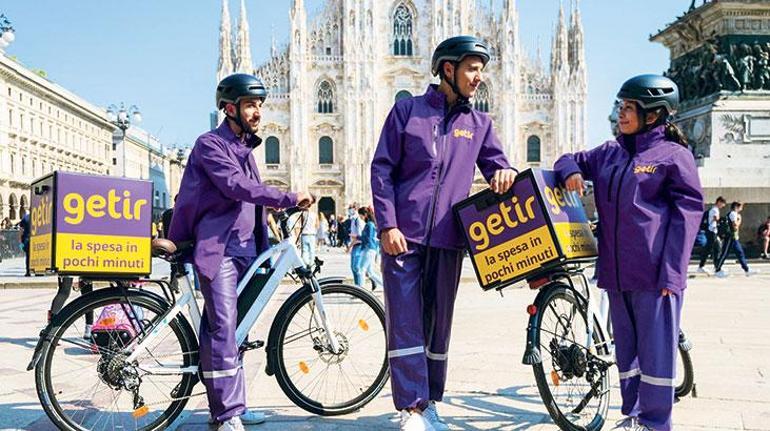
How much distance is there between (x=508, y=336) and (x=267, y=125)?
4130 cm

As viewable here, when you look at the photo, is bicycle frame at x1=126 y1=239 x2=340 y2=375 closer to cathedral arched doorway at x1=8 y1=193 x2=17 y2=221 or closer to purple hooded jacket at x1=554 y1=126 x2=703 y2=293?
purple hooded jacket at x1=554 y1=126 x2=703 y2=293

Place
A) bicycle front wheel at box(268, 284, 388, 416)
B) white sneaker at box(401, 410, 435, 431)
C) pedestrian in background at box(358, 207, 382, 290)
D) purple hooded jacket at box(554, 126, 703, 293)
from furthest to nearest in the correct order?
pedestrian in background at box(358, 207, 382, 290)
bicycle front wheel at box(268, 284, 388, 416)
white sneaker at box(401, 410, 435, 431)
purple hooded jacket at box(554, 126, 703, 293)

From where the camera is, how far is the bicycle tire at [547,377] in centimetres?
307

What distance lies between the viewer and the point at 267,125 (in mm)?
45719

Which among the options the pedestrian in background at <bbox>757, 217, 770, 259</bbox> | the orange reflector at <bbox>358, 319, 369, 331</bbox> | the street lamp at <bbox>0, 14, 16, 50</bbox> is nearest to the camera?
the orange reflector at <bbox>358, 319, 369, 331</bbox>

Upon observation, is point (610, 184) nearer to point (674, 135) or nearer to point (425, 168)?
point (674, 135)

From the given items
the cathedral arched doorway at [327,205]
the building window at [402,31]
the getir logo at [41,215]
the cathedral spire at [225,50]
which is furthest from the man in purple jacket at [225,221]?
the building window at [402,31]

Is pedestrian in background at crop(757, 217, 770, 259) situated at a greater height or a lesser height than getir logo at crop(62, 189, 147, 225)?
lesser

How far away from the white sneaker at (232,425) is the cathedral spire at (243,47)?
147 ft

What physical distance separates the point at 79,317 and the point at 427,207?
1.59 meters

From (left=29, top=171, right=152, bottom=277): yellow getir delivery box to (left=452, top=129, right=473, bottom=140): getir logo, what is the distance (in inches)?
54.3

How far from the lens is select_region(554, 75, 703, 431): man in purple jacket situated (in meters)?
2.82

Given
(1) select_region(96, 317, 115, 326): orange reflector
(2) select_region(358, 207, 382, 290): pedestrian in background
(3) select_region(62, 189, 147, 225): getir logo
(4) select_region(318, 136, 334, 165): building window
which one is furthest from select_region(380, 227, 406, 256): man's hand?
(4) select_region(318, 136, 334, 165): building window

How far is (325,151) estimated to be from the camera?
46.4m
